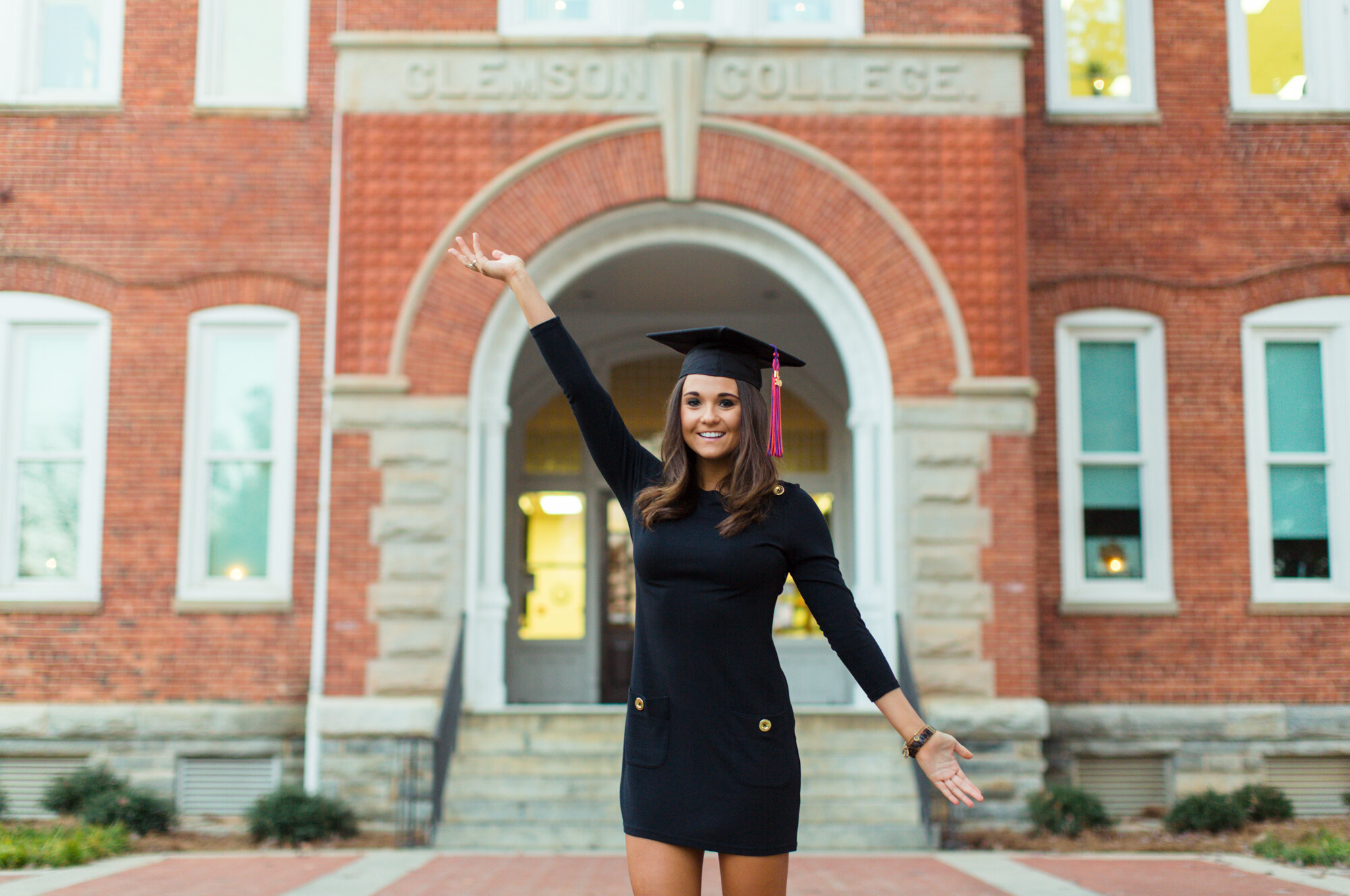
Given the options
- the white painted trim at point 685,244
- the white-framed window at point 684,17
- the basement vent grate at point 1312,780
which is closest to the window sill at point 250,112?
the white-framed window at point 684,17

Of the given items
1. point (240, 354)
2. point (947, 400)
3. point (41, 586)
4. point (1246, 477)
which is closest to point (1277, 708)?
point (1246, 477)

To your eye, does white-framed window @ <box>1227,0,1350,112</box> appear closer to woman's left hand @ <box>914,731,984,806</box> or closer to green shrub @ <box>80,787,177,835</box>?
woman's left hand @ <box>914,731,984,806</box>

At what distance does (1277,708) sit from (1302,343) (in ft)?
10.8

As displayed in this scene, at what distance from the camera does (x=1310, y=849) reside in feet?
25.0

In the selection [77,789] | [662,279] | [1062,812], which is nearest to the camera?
[1062,812]

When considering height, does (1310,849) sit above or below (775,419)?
below

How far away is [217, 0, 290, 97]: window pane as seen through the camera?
10.4 meters

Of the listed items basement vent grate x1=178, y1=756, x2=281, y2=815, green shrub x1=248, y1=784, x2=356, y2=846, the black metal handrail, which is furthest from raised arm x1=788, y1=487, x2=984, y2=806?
basement vent grate x1=178, y1=756, x2=281, y2=815

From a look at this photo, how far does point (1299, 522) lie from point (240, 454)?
31.0 ft

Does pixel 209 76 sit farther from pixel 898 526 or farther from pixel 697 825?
pixel 697 825

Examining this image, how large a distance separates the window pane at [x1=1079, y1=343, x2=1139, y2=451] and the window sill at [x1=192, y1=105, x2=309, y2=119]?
24.1ft

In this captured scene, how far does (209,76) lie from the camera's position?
33.8 feet

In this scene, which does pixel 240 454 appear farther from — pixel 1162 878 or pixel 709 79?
pixel 1162 878

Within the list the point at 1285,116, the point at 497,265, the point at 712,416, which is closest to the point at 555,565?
the point at 1285,116
